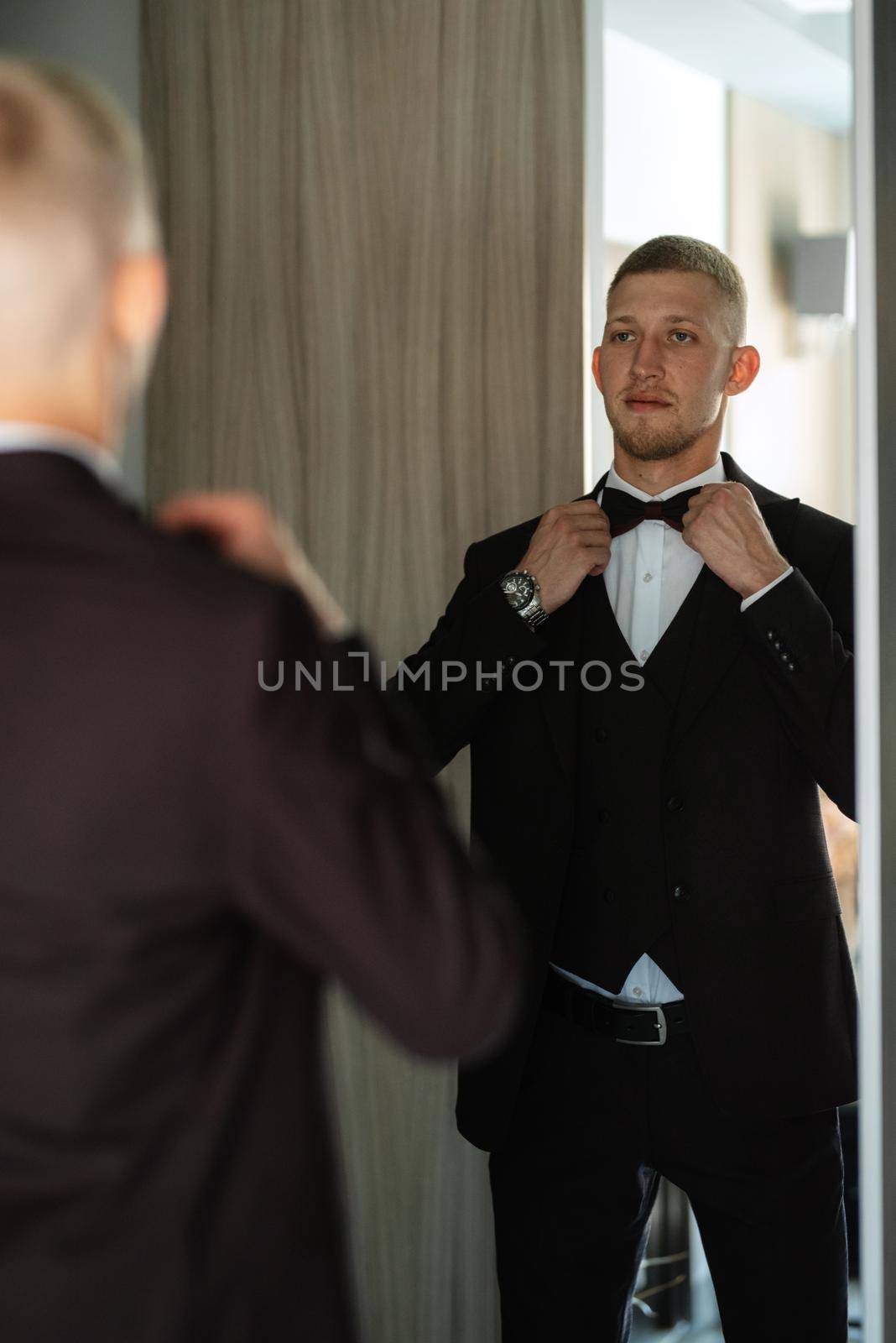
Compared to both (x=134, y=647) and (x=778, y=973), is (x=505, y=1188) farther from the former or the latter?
(x=134, y=647)

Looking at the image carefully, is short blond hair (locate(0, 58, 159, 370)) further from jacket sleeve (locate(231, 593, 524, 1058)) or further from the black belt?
the black belt

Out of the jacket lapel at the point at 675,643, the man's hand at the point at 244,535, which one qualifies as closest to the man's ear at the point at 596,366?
the jacket lapel at the point at 675,643

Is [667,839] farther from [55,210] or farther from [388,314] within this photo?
[55,210]

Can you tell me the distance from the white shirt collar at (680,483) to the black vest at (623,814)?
142mm

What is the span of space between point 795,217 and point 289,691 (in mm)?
4498

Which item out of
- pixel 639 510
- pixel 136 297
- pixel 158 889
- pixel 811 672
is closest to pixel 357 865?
pixel 158 889

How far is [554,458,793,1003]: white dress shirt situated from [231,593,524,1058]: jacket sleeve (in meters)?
1.09

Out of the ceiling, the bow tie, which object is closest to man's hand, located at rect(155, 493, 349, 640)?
the bow tie

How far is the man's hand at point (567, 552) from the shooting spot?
6.06 ft

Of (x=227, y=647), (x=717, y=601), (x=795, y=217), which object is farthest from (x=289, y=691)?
(x=795, y=217)

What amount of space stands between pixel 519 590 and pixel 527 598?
0.02 meters

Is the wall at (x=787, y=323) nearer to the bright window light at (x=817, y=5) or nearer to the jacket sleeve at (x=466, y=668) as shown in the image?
the bright window light at (x=817, y=5)

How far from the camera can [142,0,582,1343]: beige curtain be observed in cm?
229

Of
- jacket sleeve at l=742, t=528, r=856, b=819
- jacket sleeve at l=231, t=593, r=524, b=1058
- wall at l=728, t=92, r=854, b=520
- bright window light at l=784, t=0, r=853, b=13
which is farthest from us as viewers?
wall at l=728, t=92, r=854, b=520
